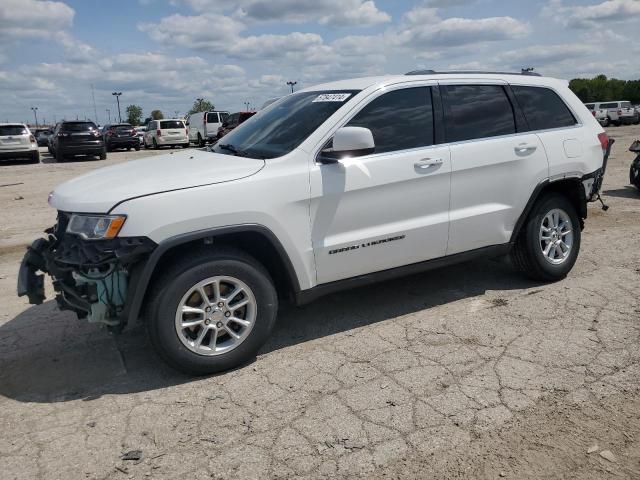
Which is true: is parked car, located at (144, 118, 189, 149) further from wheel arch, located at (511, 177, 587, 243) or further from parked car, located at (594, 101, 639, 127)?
parked car, located at (594, 101, 639, 127)

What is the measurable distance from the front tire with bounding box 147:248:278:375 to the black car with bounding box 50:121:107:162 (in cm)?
2058

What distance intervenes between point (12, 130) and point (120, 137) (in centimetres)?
764

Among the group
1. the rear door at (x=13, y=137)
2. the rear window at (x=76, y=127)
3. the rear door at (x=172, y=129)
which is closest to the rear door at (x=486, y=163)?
the rear window at (x=76, y=127)

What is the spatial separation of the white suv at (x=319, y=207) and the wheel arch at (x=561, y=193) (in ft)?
0.05

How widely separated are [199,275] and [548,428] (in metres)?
2.15

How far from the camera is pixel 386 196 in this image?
3863 millimetres

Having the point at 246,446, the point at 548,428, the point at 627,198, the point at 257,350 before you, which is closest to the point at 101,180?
the point at 257,350

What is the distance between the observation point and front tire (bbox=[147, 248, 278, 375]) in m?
3.24

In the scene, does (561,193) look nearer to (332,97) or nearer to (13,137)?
(332,97)

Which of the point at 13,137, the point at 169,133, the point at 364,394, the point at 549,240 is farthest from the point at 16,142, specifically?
the point at 364,394

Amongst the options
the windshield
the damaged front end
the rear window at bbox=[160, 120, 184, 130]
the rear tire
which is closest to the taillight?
the windshield

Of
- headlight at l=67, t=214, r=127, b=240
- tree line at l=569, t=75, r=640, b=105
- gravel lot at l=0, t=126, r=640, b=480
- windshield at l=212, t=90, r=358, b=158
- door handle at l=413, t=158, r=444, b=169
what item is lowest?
gravel lot at l=0, t=126, r=640, b=480

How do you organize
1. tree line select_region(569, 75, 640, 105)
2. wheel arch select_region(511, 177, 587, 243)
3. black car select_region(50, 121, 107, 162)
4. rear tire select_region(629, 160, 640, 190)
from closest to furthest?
wheel arch select_region(511, 177, 587, 243), rear tire select_region(629, 160, 640, 190), black car select_region(50, 121, 107, 162), tree line select_region(569, 75, 640, 105)

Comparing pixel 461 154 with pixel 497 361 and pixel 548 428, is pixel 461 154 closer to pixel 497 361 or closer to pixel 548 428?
pixel 497 361
